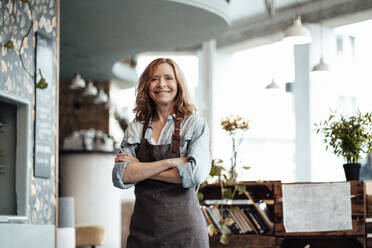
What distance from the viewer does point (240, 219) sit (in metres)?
4.77

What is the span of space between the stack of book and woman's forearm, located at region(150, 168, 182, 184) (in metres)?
2.46

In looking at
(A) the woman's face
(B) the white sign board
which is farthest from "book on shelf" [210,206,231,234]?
(A) the woman's face

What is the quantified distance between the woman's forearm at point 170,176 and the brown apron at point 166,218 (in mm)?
32

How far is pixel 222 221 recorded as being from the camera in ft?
15.5

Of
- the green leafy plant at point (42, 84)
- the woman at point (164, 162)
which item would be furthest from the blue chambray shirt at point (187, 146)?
the green leafy plant at point (42, 84)

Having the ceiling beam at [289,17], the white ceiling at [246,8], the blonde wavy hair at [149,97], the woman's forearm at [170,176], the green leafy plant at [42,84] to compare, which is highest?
the white ceiling at [246,8]

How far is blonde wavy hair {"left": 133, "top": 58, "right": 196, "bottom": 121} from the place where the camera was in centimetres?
252

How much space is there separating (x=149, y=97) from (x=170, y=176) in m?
0.43

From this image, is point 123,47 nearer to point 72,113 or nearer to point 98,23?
point 98,23

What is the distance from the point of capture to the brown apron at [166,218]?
2289 millimetres

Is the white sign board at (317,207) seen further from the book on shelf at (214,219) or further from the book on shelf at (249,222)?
the book on shelf at (214,219)

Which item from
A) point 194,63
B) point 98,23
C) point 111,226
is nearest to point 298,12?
point 194,63

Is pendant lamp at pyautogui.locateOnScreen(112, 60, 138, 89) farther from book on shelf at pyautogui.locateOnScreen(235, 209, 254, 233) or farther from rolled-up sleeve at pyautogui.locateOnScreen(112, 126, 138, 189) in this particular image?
rolled-up sleeve at pyautogui.locateOnScreen(112, 126, 138, 189)

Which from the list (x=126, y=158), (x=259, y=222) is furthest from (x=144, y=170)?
(x=259, y=222)
